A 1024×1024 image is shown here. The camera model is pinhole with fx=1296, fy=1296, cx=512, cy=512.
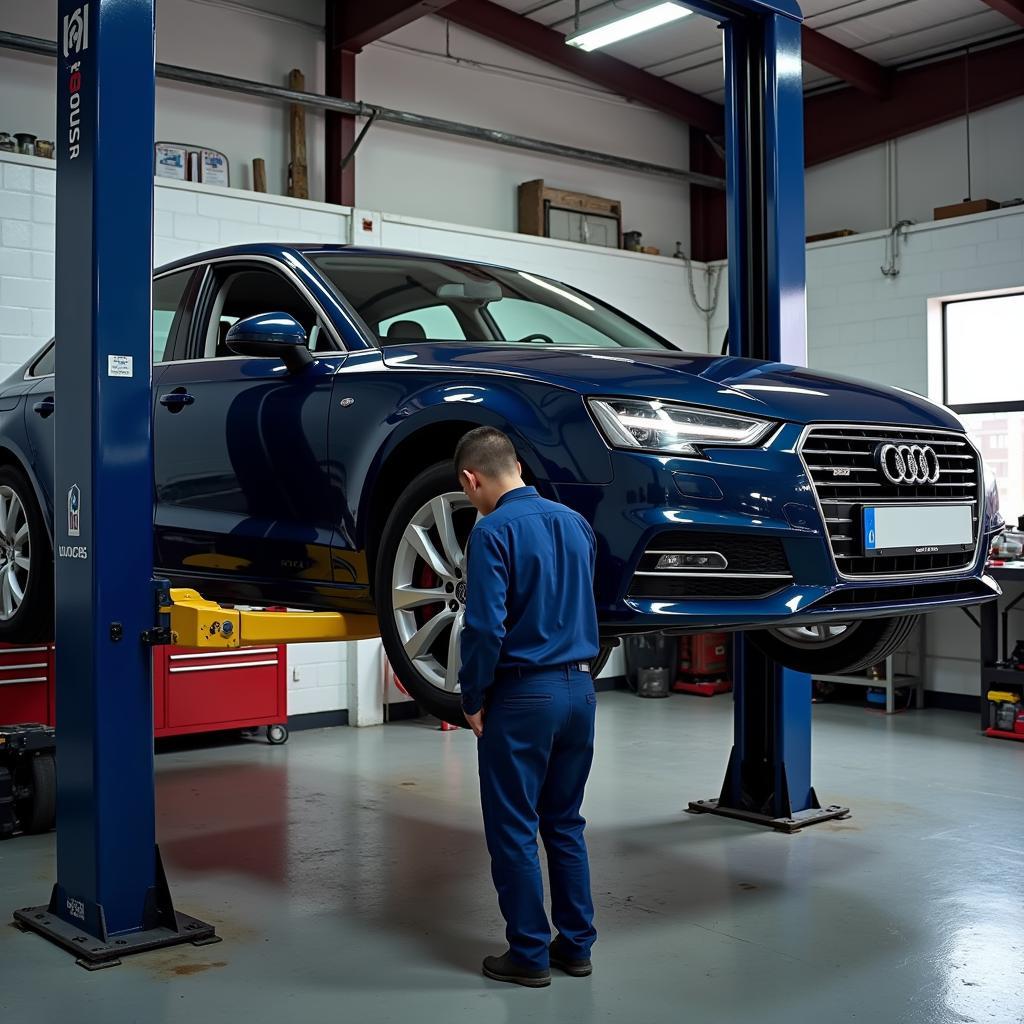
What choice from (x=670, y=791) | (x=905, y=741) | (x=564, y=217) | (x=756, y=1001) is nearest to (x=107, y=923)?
(x=756, y=1001)

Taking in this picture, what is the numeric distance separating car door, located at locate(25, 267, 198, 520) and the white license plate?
2506 mm

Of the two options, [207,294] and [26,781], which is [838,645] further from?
[26,781]

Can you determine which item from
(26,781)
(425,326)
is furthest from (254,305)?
(26,781)

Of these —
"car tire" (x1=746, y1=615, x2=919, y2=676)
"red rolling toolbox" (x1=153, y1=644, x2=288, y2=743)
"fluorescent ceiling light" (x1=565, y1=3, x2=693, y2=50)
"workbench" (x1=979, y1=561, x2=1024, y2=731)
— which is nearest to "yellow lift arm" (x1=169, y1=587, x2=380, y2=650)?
"car tire" (x1=746, y1=615, x2=919, y2=676)

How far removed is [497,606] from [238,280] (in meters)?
1.78

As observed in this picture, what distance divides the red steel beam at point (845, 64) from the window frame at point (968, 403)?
5.78 feet

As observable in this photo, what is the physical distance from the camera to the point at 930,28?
30.0 feet

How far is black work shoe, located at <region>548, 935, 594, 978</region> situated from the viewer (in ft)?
11.9

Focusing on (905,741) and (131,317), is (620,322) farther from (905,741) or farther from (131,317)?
(905,741)

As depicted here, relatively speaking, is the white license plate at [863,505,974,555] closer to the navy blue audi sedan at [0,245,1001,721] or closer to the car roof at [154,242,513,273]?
the navy blue audi sedan at [0,245,1001,721]

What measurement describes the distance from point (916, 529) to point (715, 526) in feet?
2.45

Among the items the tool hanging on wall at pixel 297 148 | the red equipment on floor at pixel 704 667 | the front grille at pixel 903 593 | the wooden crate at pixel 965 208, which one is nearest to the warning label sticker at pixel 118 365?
the front grille at pixel 903 593

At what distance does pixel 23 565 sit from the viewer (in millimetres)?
4961

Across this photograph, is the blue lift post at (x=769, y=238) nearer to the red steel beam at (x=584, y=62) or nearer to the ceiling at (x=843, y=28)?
the ceiling at (x=843, y=28)
